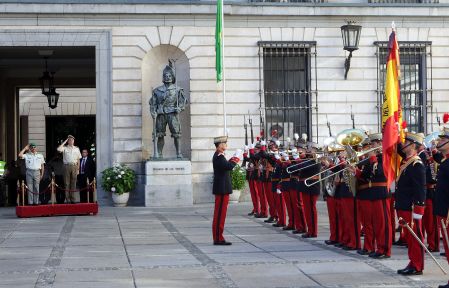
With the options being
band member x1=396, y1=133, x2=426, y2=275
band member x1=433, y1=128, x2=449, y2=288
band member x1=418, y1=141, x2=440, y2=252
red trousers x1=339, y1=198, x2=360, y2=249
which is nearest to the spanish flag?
band member x1=396, y1=133, x2=426, y2=275

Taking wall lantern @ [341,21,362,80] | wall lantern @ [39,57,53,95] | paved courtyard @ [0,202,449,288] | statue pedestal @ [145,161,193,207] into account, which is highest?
wall lantern @ [341,21,362,80]

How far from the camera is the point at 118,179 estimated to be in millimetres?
23500

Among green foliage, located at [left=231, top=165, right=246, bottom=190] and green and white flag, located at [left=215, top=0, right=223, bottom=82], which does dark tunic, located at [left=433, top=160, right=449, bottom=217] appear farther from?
green foliage, located at [left=231, top=165, right=246, bottom=190]

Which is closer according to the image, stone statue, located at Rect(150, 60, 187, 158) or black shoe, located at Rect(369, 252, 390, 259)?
black shoe, located at Rect(369, 252, 390, 259)

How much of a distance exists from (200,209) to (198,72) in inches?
176

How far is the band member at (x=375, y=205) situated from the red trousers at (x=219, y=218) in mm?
2657

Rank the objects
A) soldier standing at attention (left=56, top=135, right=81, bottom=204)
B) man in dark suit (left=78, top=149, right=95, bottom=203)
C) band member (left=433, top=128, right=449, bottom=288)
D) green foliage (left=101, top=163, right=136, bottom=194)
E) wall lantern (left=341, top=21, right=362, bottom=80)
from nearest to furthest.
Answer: band member (left=433, top=128, right=449, bottom=288), soldier standing at attention (left=56, top=135, right=81, bottom=204), green foliage (left=101, top=163, right=136, bottom=194), wall lantern (left=341, top=21, right=362, bottom=80), man in dark suit (left=78, top=149, right=95, bottom=203)

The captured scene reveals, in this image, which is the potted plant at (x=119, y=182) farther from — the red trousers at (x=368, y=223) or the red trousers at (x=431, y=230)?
the red trousers at (x=368, y=223)

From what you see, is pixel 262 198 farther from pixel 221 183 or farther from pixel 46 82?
pixel 46 82

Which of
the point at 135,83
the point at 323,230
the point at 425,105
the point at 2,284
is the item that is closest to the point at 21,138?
the point at 135,83

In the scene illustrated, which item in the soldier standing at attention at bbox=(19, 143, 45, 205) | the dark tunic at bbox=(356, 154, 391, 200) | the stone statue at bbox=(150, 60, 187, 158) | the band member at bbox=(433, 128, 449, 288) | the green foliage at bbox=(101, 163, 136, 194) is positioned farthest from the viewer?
the green foliage at bbox=(101, 163, 136, 194)

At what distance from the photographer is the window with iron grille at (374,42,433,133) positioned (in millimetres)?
25469

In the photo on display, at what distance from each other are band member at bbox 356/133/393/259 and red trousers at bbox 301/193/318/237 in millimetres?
2555

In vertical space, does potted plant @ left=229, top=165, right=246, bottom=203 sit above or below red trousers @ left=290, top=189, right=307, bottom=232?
above
